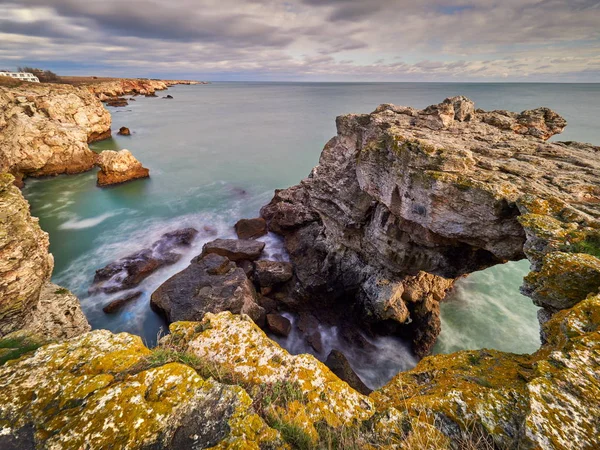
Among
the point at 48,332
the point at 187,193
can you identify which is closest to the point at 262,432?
the point at 48,332

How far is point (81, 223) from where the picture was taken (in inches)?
897

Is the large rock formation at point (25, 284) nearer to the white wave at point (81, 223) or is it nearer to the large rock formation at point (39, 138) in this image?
the white wave at point (81, 223)

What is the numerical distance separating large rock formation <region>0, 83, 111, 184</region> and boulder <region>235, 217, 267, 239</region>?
22827 millimetres

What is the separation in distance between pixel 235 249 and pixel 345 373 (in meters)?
9.70

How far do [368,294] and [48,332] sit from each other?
1210 centimetres

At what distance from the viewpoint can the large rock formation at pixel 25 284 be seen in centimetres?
709

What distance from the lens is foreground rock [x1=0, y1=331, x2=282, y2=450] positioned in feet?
10.0

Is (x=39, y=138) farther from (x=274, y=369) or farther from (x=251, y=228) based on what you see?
(x=274, y=369)

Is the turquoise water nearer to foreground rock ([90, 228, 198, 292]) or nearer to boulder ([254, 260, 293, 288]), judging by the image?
foreground rock ([90, 228, 198, 292])

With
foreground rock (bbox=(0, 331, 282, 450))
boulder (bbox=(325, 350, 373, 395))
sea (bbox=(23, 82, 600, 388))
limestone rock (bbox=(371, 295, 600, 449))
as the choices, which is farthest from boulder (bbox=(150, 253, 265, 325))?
limestone rock (bbox=(371, 295, 600, 449))

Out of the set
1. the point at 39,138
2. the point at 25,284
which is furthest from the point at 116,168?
the point at 25,284

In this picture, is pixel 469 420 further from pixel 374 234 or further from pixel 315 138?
pixel 315 138

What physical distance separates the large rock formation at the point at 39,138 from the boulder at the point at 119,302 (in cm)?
2130

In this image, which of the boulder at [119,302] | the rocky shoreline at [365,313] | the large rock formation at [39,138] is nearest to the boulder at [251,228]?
the rocky shoreline at [365,313]
